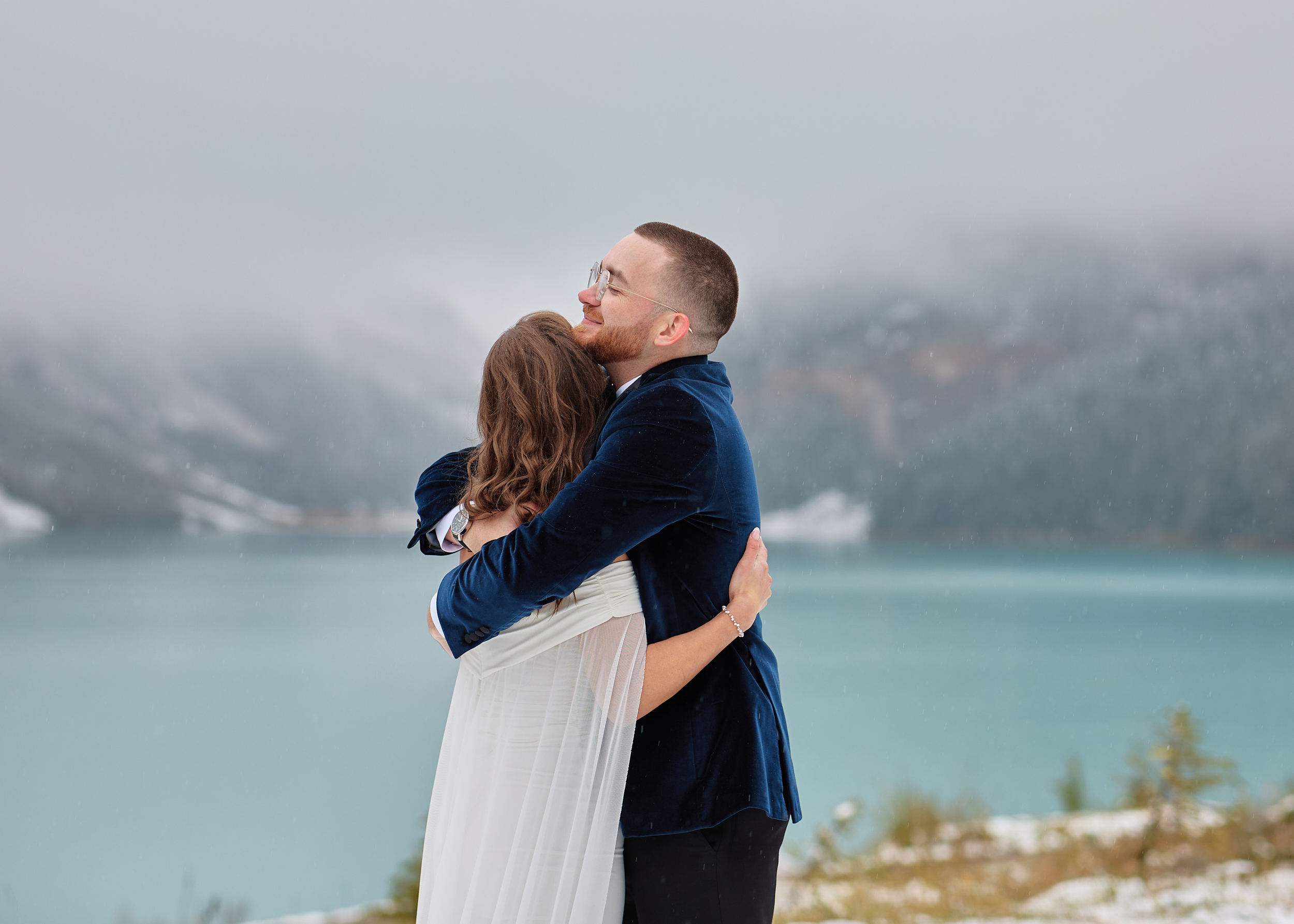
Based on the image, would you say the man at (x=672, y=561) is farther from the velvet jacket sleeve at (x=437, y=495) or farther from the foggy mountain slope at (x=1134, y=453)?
the foggy mountain slope at (x=1134, y=453)

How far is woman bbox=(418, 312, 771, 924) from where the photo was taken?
4.18 ft

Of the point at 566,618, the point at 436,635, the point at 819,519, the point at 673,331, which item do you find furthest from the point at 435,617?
the point at 819,519

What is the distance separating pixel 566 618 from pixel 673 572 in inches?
6.7

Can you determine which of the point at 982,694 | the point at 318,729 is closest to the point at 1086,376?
the point at 982,694

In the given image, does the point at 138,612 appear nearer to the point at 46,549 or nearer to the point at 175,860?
the point at 46,549

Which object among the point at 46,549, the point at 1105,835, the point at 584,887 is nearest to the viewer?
the point at 584,887

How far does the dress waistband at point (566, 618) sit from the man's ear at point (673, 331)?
34cm

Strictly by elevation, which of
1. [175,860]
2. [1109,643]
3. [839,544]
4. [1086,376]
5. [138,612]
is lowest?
[175,860]

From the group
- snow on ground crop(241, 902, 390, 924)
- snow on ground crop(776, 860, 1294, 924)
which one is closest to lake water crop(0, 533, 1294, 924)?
snow on ground crop(241, 902, 390, 924)

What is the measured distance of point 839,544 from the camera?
187ft

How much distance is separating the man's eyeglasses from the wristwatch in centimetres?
39

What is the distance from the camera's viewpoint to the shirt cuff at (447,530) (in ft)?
4.63

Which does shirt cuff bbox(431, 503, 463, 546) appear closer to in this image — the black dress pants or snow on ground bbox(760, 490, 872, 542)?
the black dress pants

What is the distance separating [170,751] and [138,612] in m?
20.0
